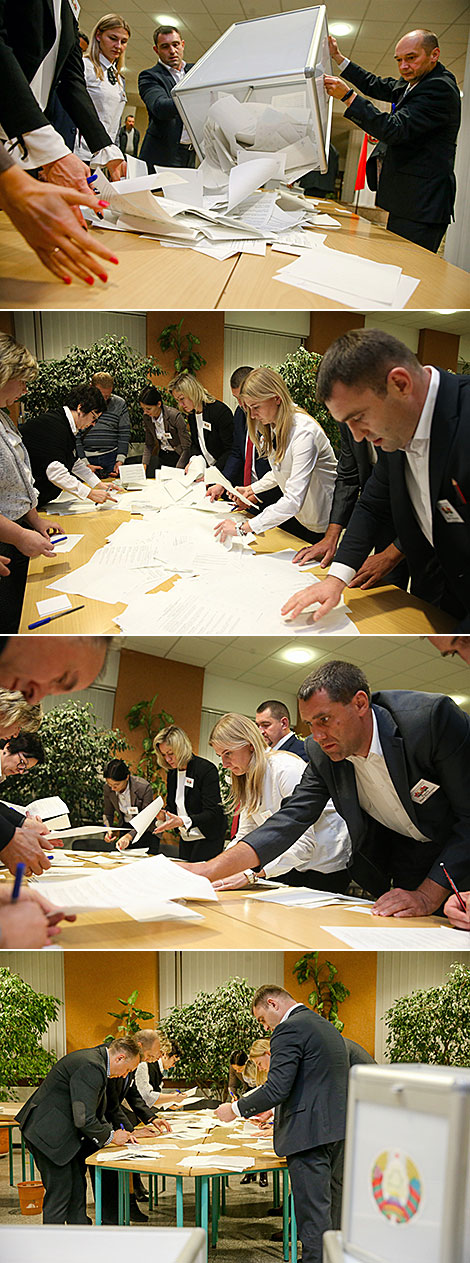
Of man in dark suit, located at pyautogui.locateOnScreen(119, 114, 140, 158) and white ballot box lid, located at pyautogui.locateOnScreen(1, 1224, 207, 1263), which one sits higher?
man in dark suit, located at pyautogui.locateOnScreen(119, 114, 140, 158)

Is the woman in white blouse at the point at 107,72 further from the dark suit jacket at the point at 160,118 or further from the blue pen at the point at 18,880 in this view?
the blue pen at the point at 18,880

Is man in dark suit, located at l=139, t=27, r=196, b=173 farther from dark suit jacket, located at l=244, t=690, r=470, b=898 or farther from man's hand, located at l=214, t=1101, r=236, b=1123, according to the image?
man's hand, located at l=214, t=1101, r=236, b=1123

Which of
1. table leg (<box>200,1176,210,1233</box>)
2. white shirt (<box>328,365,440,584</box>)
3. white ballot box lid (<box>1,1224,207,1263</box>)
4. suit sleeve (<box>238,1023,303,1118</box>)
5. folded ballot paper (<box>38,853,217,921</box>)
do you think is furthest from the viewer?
table leg (<box>200,1176,210,1233</box>)

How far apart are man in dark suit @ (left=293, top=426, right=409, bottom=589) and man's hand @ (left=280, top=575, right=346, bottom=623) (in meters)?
0.05

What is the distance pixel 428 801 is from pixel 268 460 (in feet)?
3.19

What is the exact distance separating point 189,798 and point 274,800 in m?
0.23

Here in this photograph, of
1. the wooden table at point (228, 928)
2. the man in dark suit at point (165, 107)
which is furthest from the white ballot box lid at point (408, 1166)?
the man in dark suit at point (165, 107)

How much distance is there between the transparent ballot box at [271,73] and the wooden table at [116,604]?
0.88m

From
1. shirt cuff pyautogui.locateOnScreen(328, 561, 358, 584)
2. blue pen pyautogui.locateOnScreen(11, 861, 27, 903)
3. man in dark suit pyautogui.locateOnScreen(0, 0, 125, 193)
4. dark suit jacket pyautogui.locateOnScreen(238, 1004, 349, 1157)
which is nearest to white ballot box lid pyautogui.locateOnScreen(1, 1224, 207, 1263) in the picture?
blue pen pyautogui.locateOnScreen(11, 861, 27, 903)

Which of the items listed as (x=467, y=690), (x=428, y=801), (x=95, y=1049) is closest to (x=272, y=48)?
(x=467, y=690)

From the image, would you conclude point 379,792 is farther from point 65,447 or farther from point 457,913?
point 65,447

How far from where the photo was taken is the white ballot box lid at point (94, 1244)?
1.72 metres

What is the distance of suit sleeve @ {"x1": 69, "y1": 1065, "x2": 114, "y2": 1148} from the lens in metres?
3.08

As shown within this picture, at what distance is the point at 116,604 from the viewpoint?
96.4 inches
